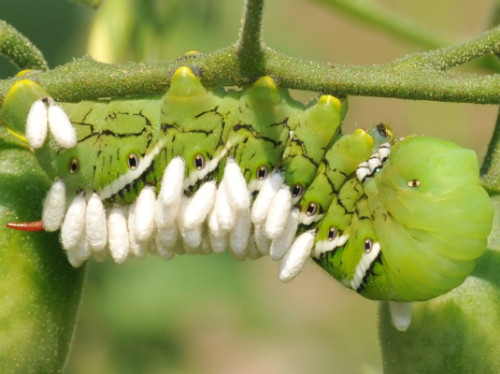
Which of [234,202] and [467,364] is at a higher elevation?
[234,202]

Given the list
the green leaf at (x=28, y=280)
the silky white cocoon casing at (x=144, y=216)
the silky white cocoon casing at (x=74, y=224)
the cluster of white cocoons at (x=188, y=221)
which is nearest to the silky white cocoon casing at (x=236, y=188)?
the cluster of white cocoons at (x=188, y=221)

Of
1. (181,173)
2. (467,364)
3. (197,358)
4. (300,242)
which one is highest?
(181,173)

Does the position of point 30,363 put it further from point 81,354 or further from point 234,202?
point 81,354

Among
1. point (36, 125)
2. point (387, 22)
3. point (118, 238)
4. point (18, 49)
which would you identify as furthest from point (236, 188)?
point (387, 22)

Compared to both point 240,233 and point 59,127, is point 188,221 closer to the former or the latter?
point 240,233

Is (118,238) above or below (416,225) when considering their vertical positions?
below

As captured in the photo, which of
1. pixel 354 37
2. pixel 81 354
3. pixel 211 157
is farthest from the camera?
pixel 354 37

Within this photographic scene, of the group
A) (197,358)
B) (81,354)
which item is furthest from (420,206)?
(197,358)
